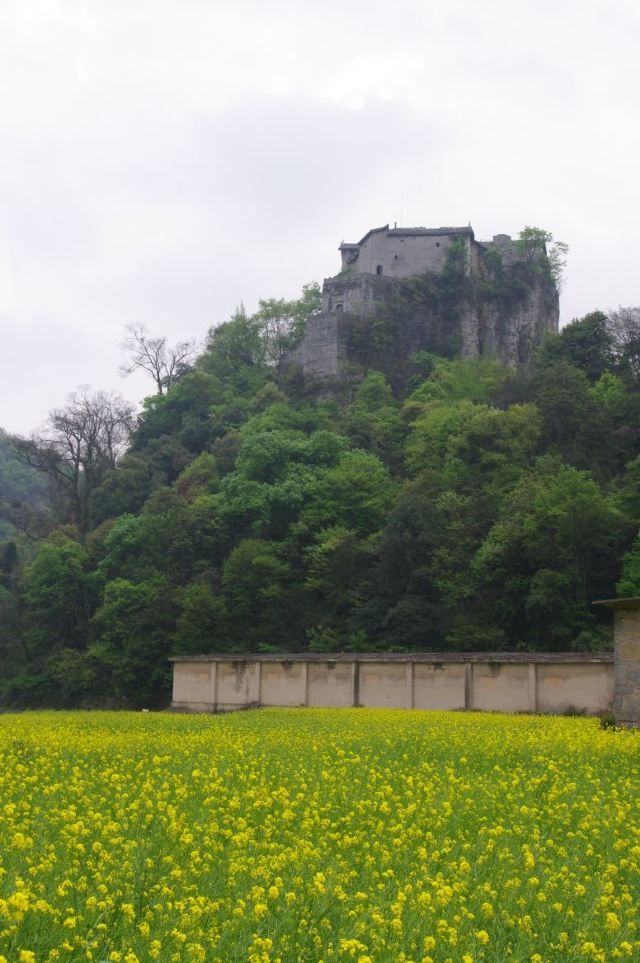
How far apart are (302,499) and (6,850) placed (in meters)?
52.7

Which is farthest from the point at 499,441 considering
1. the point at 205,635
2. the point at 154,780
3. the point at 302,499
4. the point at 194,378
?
the point at 154,780

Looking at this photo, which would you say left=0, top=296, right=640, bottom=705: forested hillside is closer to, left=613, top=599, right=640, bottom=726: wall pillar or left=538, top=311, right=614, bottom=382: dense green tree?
left=538, top=311, right=614, bottom=382: dense green tree

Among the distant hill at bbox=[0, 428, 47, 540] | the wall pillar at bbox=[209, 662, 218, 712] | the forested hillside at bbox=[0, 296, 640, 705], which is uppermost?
the distant hill at bbox=[0, 428, 47, 540]

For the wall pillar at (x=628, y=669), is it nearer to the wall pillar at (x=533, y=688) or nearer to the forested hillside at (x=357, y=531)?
the wall pillar at (x=533, y=688)

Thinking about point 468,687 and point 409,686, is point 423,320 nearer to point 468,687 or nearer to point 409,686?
point 409,686

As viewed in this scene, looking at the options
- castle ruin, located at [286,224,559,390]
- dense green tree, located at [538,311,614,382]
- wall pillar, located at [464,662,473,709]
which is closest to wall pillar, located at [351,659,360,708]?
wall pillar, located at [464,662,473,709]

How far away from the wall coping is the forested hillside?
5468 mm

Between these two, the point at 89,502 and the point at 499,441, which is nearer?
the point at 499,441

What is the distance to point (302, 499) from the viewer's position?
61.8 meters

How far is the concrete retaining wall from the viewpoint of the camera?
34188mm

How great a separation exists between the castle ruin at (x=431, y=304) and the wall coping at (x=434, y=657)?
42.3 m

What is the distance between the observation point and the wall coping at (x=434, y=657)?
34.1m

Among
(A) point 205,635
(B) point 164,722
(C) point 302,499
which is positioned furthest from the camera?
(C) point 302,499

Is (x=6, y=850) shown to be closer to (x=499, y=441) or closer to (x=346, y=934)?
(x=346, y=934)
